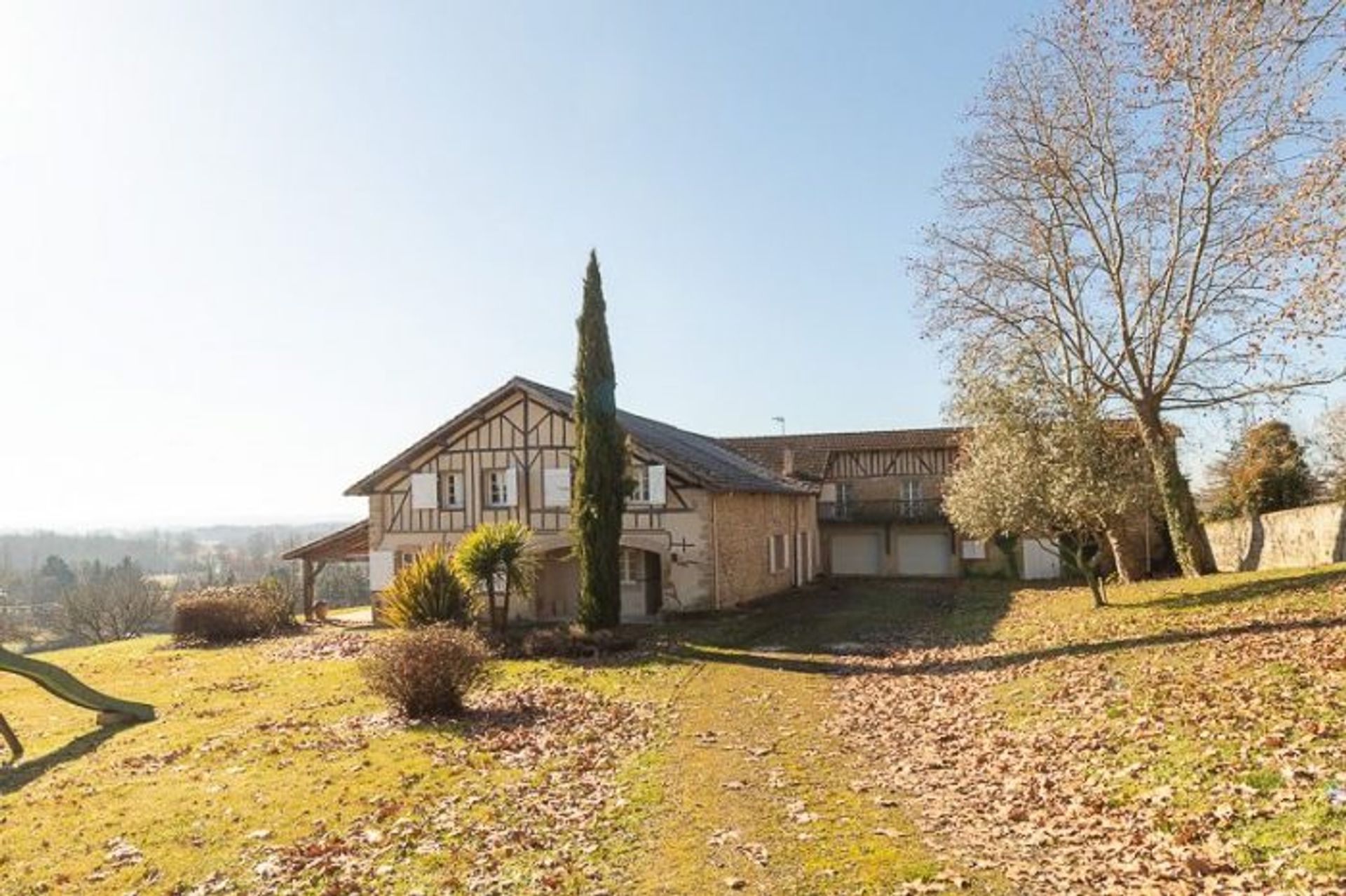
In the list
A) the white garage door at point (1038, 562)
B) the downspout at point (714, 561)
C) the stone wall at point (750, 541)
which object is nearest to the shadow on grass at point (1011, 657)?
the downspout at point (714, 561)

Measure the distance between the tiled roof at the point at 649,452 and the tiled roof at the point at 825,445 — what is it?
30.7ft

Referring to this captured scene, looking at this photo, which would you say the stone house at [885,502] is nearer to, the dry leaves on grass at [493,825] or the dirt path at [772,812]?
the dirt path at [772,812]

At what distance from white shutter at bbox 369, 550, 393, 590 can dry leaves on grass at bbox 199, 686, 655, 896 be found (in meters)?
14.7

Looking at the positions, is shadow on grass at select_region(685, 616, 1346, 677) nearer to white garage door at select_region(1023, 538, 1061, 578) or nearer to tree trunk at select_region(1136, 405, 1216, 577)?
tree trunk at select_region(1136, 405, 1216, 577)

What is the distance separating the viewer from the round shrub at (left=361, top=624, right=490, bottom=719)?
1212 centimetres

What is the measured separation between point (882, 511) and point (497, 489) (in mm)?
18576

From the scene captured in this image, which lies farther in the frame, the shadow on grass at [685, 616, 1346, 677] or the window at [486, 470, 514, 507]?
the window at [486, 470, 514, 507]

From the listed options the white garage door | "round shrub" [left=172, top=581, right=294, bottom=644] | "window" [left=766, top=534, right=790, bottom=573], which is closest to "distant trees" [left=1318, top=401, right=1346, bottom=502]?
the white garage door

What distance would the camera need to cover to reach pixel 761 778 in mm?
8750

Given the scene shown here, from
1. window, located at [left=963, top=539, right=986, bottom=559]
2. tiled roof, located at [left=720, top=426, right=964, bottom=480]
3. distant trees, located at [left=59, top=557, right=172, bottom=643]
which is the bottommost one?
distant trees, located at [left=59, top=557, right=172, bottom=643]

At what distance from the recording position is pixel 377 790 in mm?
9055

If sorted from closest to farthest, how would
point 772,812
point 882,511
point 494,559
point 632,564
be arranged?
point 772,812
point 494,559
point 632,564
point 882,511

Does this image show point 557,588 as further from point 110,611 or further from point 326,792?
point 110,611

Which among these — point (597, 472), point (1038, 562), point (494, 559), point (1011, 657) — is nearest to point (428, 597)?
point (494, 559)
